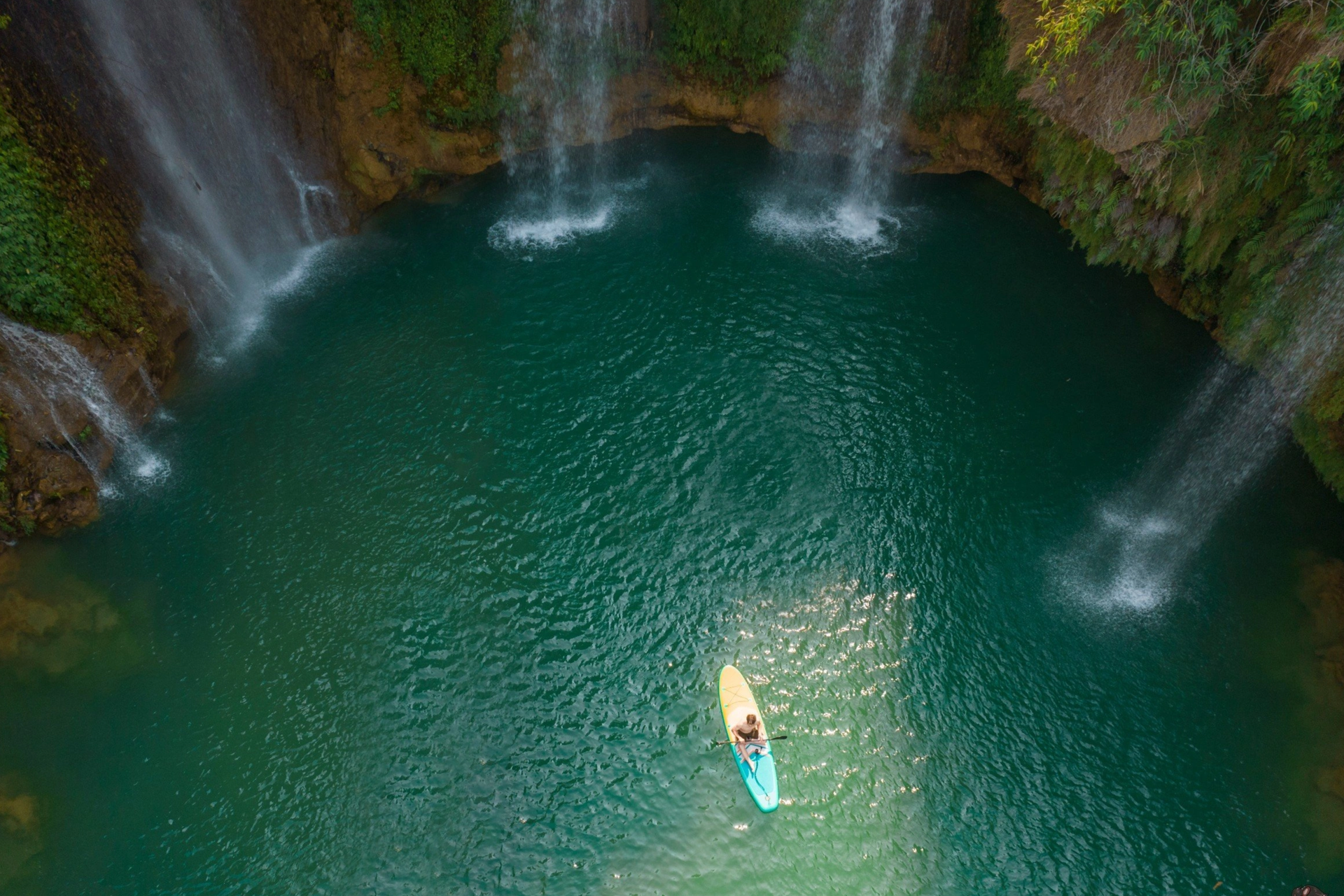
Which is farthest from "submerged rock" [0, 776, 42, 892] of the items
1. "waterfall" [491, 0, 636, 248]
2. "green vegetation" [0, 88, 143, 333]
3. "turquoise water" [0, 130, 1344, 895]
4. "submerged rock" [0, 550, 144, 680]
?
"waterfall" [491, 0, 636, 248]

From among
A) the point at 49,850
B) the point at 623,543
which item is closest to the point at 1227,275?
the point at 623,543

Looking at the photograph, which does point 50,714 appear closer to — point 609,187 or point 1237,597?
point 609,187

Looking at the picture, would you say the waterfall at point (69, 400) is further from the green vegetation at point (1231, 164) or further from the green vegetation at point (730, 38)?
the green vegetation at point (1231, 164)

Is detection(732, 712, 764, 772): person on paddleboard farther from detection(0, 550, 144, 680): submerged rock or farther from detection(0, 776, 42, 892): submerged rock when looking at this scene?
detection(0, 776, 42, 892): submerged rock

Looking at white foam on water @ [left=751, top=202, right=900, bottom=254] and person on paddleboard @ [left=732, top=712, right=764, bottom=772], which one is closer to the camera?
person on paddleboard @ [left=732, top=712, right=764, bottom=772]

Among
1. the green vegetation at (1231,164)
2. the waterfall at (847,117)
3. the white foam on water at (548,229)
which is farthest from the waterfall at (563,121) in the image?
the green vegetation at (1231,164)

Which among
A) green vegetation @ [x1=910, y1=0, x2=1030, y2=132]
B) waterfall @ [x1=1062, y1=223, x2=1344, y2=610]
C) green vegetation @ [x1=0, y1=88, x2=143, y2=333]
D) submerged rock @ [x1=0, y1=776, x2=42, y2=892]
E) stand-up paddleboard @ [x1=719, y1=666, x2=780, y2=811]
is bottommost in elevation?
submerged rock @ [x1=0, y1=776, x2=42, y2=892]
